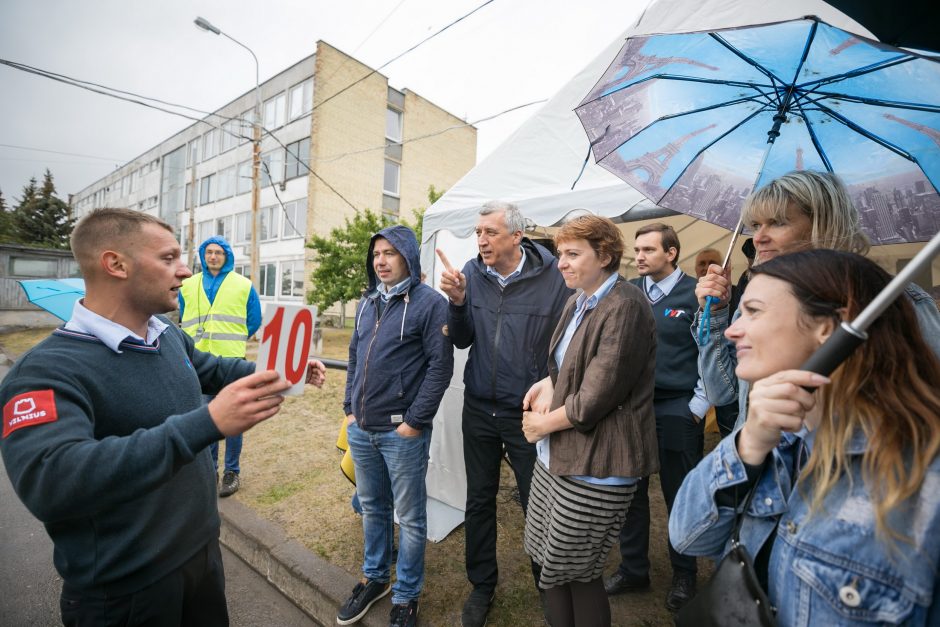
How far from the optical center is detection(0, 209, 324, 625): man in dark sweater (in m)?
1.10

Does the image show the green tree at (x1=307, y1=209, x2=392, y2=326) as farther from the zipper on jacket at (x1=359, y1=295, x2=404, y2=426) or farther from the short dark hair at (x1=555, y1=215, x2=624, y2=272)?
the short dark hair at (x1=555, y1=215, x2=624, y2=272)

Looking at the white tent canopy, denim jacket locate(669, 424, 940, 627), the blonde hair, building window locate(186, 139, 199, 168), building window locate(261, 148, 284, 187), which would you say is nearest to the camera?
denim jacket locate(669, 424, 940, 627)

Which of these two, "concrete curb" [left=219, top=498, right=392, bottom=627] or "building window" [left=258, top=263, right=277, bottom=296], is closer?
"concrete curb" [left=219, top=498, right=392, bottom=627]

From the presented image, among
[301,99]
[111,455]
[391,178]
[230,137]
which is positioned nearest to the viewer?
[111,455]

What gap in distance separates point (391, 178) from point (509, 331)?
2311 centimetres

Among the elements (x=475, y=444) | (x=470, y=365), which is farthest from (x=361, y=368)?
(x=475, y=444)

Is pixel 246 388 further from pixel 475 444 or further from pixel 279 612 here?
pixel 279 612

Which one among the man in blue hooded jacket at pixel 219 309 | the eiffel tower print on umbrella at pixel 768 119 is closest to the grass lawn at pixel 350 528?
the man in blue hooded jacket at pixel 219 309

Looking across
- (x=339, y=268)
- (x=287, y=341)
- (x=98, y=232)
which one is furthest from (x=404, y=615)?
(x=339, y=268)

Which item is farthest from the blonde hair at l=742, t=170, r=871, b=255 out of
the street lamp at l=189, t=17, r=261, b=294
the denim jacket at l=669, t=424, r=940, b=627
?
the street lamp at l=189, t=17, r=261, b=294

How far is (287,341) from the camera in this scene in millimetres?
1215

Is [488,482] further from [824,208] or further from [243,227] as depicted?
[243,227]

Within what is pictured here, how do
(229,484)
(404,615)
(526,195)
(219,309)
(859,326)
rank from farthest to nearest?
1. (219,309)
2. (229,484)
3. (526,195)
4. (404,615)
5. (859,326)

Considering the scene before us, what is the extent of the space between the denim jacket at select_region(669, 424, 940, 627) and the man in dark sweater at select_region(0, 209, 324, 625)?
128 cm
